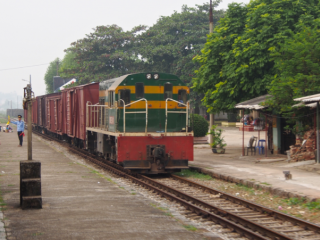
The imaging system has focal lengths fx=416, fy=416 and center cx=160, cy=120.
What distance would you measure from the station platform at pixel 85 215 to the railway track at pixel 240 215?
84 centimetres

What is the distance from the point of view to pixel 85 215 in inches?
312

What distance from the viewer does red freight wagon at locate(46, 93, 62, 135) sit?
27.6 meters

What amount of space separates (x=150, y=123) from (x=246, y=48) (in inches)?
254

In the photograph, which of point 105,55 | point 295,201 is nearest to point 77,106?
point 295,201

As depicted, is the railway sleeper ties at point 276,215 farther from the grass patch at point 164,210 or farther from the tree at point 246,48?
the tree at point 246,48

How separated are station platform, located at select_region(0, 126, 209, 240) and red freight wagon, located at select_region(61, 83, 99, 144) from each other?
7173 millimetres

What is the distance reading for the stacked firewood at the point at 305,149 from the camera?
1483 centimetres

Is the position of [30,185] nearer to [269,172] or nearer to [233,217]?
[233,217]

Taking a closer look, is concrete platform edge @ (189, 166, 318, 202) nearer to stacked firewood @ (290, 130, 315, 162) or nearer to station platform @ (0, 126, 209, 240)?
station platform @ (0, 126, 209, 240)

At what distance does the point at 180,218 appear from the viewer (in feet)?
27.0

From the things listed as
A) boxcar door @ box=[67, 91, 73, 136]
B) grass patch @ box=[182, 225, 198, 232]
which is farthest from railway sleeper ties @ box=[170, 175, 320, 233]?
boxcar door @ box=[67, 91, 73, 136]

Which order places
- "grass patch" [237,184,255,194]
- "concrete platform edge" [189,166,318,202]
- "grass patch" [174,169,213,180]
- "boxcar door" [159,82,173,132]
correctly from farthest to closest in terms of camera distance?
"boxcar door" [159,82,173,132], "grass patch" [174,169,213,180], "grass patch" [237,184,255,194], "concrete platform edge" [189,166,318,202]

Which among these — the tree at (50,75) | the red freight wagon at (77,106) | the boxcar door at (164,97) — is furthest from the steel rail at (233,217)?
the tree at (50,75)

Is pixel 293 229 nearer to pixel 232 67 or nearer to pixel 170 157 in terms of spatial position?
pixel 170 157
